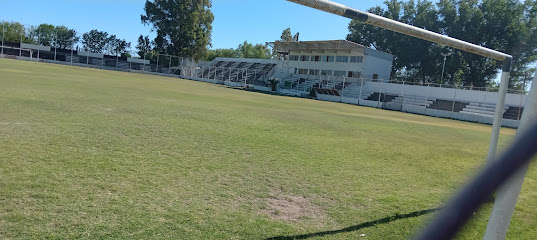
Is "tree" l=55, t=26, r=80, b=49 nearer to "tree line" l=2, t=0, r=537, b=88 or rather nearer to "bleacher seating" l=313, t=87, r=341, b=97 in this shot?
"tree line" l=2, t=0, r=537, b=88

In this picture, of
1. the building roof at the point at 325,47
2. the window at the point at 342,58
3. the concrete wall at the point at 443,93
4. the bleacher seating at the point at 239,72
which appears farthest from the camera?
the bleacher seating at the point at 239,72

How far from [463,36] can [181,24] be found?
163 feet

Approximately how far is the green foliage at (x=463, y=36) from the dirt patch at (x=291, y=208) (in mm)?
53525

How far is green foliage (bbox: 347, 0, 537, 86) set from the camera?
50.8m

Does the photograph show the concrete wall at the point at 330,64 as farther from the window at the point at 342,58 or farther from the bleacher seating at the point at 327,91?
the bleacher seating at the point at 327,91

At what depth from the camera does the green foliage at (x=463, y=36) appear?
50.8 meters

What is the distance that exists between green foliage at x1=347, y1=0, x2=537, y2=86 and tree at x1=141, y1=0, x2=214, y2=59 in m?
30.7

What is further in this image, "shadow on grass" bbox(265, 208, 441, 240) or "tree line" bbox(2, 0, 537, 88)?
"tree line" bbox(2, 0, 537, 88)

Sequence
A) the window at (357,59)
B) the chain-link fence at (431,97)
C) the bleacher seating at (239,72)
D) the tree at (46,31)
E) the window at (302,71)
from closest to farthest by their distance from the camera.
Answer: the chain-link fence at (431,97), the window at (357,59), the window at (302,71), the bleacher seating at (239,72), the tree at (46,31)

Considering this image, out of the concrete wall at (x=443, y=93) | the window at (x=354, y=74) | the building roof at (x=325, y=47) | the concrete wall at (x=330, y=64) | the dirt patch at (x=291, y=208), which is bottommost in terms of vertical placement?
the dirt patch at (x=291, y=208)

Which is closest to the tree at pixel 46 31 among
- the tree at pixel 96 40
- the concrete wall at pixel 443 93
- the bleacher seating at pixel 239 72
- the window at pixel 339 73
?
the tree at pixel 96 40

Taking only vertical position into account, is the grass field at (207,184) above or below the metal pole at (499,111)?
below

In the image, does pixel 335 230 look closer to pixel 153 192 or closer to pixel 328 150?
pixel 153 192

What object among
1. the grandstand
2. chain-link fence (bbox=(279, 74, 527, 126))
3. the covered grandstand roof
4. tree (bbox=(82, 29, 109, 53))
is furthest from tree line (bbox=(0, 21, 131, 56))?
chain-link fence (bbox=(279, 74, 527, 126))
